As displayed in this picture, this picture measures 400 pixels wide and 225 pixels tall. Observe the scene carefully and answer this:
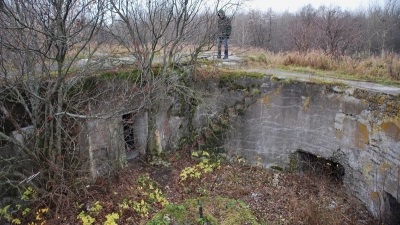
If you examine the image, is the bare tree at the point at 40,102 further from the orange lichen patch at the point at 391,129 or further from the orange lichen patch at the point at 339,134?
the orange lichen patch at the point at 391,129

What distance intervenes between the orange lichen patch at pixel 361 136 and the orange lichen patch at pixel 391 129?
39 cm

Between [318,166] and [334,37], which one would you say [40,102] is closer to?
[318,166]

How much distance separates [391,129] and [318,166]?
2114 millimetres

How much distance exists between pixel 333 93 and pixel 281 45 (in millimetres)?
22292

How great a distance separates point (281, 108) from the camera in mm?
7672

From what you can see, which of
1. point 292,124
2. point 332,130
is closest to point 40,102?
point 292,124

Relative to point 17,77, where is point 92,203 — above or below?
below

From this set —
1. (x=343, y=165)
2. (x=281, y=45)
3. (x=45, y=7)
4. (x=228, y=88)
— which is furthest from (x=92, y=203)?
(x=281, y=45)

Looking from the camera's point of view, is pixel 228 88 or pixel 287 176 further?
pixel 228 88

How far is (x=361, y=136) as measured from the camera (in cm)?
649

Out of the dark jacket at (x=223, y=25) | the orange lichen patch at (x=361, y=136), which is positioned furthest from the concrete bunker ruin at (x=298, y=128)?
the dark jacket at (x=223, y=25)

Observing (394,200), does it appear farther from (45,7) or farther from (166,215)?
(45,7)

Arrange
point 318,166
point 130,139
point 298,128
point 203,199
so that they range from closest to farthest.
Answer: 1. point 203,199
2. point 298,128
3. point 318,166
4. point 130,139

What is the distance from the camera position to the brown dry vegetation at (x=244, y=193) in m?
6.14
